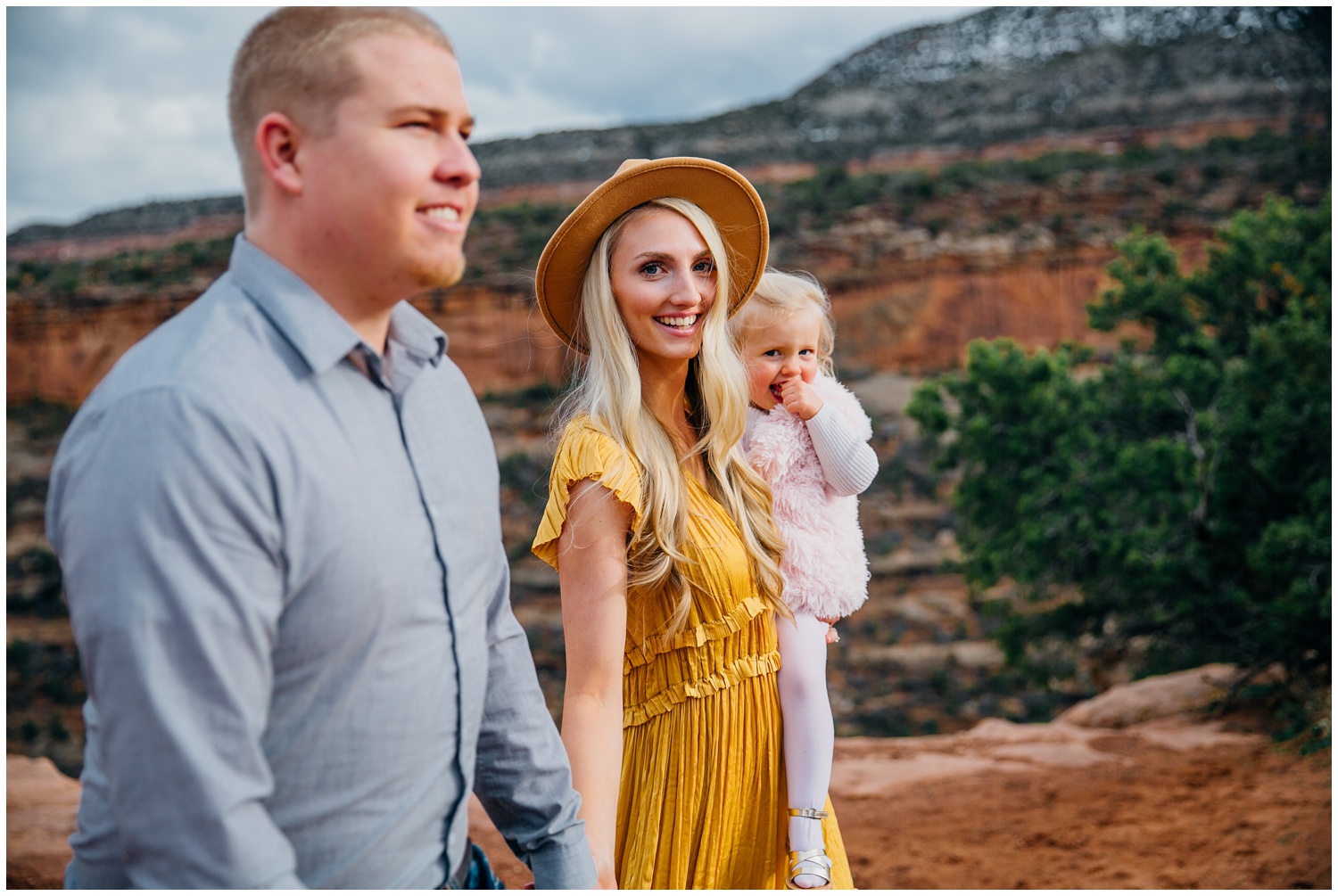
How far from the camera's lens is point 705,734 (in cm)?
203

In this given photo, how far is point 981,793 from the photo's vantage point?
8.21 meters

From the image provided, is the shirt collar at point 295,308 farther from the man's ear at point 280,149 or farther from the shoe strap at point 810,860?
the shoe strap at point 810,860

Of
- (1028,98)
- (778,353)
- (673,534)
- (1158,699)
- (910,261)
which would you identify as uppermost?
(1028,98)

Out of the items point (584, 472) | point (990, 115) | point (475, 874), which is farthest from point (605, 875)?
point (990, 115)

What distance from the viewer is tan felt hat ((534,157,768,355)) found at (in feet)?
6.52

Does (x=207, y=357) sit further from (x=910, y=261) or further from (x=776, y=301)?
(x=910, y=261)

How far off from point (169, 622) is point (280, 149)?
51 cm

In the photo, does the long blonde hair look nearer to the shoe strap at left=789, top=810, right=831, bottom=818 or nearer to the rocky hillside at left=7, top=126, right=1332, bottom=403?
the shoe strap at left=789, top=810, right=831, bottom=818

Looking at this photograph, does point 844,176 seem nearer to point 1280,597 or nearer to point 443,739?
point 1280,597

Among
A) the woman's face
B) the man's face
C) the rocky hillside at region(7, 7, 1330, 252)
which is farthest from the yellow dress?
the rocky hillside at region(7, 7, 1330, 252)

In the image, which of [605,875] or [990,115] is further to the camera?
[990,115]

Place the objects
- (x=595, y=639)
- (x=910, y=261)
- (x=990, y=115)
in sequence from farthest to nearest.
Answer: (x=990, y=115) < (x=910, y=261) < (x=595, y=639)

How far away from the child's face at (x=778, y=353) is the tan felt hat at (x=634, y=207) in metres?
0.10

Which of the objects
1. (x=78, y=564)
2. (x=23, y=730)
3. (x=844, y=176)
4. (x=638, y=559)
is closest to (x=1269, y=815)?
(x=638, y=559)
